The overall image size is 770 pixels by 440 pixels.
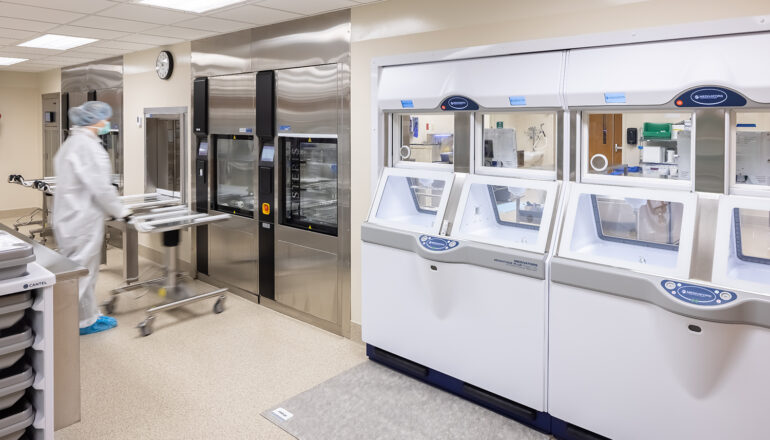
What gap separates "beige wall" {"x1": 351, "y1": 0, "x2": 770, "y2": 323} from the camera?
8.18 feet

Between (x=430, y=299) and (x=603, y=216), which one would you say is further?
(x=430, y=299)

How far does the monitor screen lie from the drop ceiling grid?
1049mm

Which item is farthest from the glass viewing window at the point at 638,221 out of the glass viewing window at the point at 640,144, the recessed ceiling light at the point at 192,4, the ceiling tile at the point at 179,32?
the ceiling tile at the point at 179,32

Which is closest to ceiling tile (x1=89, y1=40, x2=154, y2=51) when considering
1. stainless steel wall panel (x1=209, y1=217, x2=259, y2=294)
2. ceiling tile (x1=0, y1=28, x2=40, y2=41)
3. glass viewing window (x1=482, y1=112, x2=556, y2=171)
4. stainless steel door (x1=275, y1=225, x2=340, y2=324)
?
ceiling tile (x1=0, y1=28, x2=40, y2=41)

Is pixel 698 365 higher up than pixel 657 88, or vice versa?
pixel 657 88

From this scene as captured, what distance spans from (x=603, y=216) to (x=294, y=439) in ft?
6.59

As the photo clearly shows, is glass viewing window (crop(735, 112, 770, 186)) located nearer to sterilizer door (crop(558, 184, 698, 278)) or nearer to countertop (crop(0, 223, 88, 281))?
sterilizer door (crop(558, 184, 698, 278))

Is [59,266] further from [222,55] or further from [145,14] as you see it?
[222,55]

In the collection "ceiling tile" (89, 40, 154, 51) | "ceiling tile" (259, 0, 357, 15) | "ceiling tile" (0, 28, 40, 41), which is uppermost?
"ceiling tile" (89, 40, 154, 51)

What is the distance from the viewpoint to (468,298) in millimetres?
2965

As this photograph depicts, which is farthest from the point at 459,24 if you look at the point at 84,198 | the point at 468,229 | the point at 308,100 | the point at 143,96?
the point at 143,96

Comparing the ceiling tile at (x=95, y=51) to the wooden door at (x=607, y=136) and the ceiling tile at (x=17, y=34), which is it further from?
the wooden door at (x=607, y=136)

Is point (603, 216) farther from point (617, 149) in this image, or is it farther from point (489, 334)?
point (489, 334)

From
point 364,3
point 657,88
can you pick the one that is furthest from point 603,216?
point 364,3
